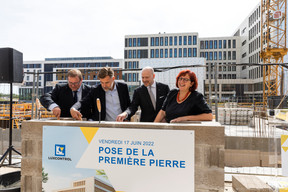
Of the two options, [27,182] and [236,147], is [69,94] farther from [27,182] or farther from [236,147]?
[236,147]

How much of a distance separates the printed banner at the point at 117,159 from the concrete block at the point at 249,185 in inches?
48.5

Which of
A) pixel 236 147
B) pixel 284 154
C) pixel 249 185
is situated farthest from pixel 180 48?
pixel 249 185

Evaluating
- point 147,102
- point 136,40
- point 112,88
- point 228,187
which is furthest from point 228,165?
point 136,40

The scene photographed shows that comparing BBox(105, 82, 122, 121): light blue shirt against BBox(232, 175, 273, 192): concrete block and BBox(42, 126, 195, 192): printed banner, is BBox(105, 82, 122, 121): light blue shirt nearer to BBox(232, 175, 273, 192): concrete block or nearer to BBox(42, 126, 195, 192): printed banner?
BBox(42, 126, 195, 192): printed banner

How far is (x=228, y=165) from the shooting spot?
621 cm

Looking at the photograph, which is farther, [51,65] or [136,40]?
[51,65]

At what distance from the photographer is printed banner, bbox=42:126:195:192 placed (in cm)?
214

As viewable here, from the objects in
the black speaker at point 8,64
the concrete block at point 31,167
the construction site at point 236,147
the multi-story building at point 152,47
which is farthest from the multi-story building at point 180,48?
the concrete block at point 31,167

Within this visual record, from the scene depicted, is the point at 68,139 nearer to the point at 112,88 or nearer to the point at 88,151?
the point at 88,151

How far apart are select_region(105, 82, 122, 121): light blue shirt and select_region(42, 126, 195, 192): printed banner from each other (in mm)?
923

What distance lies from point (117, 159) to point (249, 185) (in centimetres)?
188

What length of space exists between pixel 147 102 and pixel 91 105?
0.84m

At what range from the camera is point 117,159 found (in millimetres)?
2268

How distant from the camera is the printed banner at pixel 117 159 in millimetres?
2137
